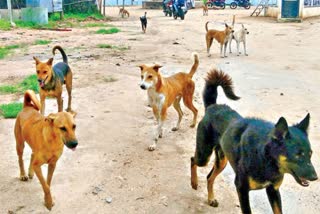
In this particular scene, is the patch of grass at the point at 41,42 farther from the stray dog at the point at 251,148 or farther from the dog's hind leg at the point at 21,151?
the stray dog at the point at 251,148

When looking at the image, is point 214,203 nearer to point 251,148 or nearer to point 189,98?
point 251,148

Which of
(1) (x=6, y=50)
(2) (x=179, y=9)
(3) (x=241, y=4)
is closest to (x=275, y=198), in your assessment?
(1) (x=6, y=50)

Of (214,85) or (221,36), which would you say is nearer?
(214,85)

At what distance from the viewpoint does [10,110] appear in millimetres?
Answer: 7922

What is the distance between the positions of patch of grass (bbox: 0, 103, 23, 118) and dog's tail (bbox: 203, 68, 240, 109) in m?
4.21

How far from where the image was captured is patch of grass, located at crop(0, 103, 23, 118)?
25.4 ft

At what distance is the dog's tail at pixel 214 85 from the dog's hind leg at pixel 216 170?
1.73 ft

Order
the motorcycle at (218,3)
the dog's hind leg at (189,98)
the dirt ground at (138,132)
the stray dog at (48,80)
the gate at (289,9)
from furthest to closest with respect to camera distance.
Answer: the motorcycle at (218,3)
the gate at (289,9)
the dog's hind leg at (189,98)
the stray dog at (48,80)
the dirt ground at (138,132)

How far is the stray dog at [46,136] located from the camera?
424 cm

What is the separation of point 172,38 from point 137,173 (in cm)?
1569

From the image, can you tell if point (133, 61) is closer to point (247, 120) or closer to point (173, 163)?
point (173, 163)

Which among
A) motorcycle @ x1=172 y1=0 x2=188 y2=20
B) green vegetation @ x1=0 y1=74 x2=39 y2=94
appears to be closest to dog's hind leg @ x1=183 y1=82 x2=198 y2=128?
green vegetation @ x1=0 y1=74 x2=39 y2=94

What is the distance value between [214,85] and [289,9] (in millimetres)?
26312

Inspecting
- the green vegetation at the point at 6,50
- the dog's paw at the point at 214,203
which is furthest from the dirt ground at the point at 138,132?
the green vegetation at the point at 6,50
